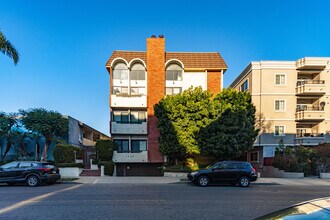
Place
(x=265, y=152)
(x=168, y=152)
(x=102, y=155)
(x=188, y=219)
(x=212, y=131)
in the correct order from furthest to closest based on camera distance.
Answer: (x=265, y=152)
(x=102, y=155)
(x=168, y=152)
(x=212, y=131)
(x=188, y=219)

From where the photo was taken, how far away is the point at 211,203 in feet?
27.3

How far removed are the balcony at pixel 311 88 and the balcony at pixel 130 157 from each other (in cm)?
1913

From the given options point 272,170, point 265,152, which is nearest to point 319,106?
point 265,152

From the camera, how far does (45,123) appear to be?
66.1 feet

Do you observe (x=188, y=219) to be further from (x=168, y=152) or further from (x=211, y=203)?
(x=168, y=152)

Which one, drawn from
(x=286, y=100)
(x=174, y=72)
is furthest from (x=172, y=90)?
(x=286, y=100)

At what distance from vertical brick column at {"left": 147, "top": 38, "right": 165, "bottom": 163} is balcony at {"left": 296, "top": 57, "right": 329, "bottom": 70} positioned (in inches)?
633

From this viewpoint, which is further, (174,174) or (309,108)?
(309,108)

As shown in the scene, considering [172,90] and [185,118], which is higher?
[172,90]

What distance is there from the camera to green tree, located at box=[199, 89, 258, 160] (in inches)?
686

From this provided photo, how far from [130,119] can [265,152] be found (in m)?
15.9

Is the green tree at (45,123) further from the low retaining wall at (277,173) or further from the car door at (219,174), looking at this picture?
the low retaining wall at (277,173)

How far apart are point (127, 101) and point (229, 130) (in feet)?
36.0

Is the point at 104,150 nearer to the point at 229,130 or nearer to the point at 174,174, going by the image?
the point at 174,174
